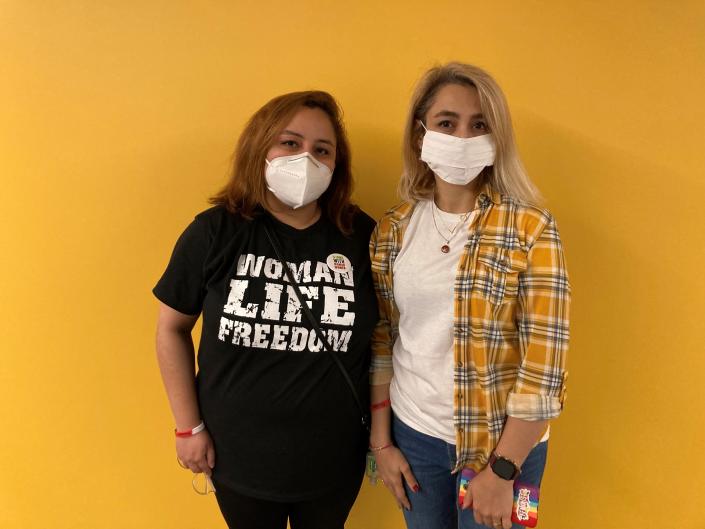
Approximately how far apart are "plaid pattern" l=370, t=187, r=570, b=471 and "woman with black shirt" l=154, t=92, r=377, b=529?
0.88 feet

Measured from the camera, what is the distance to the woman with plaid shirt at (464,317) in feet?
2.87

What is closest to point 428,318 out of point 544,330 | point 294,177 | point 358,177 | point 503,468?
point 544,330

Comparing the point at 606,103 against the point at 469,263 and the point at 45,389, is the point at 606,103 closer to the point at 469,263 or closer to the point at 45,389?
the point at 469,263

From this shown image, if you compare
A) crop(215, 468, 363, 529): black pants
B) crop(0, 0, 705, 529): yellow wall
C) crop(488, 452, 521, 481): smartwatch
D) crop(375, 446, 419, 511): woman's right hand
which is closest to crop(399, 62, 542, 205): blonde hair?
crop(0, 0, 705, 529): yellow wall

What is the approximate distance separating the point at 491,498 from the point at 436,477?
0.52 feet

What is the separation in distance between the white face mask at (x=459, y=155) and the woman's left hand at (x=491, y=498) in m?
0.71

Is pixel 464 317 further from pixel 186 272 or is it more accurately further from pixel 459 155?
pixel 186 272

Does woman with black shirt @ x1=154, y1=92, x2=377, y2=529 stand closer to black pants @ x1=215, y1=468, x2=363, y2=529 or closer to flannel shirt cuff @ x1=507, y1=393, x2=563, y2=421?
black pants @ x1=215, y1=468, x2=363, y2=529

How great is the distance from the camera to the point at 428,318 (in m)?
0.98

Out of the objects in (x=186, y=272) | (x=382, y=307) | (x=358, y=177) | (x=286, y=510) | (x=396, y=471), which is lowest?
(x=286, y=510)

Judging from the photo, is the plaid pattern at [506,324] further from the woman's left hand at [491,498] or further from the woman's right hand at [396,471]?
the woman's right hand at [396,471]

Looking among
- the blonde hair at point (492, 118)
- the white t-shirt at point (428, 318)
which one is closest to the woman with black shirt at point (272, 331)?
the white t-shirt at point (428, 318)

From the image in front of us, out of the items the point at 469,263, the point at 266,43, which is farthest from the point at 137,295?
the point at 469,263

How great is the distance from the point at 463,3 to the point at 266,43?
64cm
